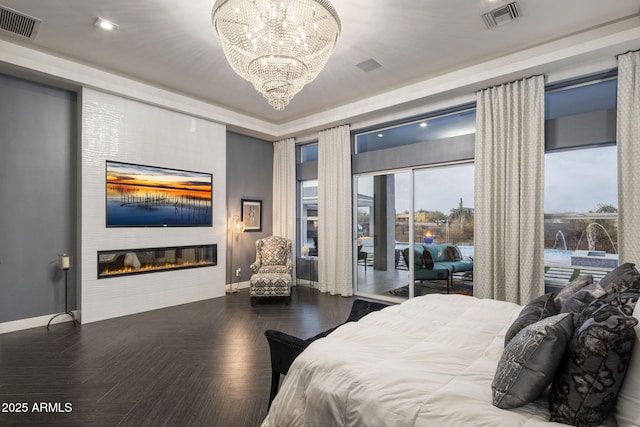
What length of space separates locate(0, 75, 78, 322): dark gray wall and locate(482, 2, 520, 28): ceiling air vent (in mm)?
5052

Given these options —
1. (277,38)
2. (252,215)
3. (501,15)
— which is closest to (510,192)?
(501,15)

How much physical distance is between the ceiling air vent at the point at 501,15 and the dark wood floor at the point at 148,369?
3.72 m

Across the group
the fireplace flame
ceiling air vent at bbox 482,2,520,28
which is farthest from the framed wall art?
ceiling air vent at bbox 482,2,520,28

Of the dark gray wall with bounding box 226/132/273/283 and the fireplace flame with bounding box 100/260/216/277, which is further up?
the dark gray wall with bounding box 226/132/273/283

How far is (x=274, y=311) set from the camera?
15.4 feet

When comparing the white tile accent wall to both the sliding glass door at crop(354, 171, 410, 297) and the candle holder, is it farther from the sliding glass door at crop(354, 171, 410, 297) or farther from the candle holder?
the sliding glass door at crop(354, 171, 410, 297)

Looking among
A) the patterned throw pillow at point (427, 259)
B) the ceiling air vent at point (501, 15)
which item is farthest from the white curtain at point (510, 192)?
the ceiling air vent at point (501, 15)

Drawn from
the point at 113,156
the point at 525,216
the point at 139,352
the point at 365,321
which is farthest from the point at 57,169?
the point at 525,216

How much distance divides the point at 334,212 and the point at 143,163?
3138 mm

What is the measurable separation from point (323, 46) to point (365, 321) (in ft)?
6.98

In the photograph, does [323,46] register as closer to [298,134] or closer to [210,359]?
[210,359]

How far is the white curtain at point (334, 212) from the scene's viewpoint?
578cm

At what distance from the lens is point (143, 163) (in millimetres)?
4793

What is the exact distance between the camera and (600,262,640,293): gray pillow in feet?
6.01
